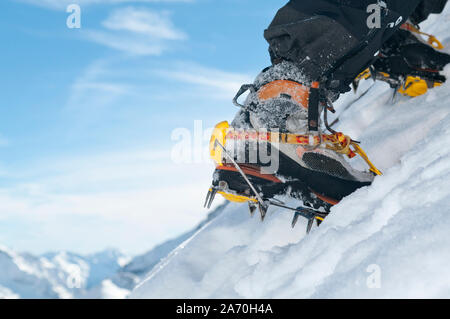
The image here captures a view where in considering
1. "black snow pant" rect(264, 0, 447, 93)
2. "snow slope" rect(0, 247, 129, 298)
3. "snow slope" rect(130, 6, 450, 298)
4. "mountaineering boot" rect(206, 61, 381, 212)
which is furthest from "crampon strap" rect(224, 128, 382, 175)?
"snow slope" rect(0, 247, 129, 298)

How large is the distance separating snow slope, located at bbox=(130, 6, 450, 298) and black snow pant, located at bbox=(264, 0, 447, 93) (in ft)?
1.71

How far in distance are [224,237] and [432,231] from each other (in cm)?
150

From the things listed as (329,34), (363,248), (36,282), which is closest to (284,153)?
(329,34)

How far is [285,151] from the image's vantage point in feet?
6.63

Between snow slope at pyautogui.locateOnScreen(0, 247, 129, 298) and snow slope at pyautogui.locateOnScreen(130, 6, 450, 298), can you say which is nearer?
snow slope at pyautogui.locateOnScreen(130, 6, 450, 298)

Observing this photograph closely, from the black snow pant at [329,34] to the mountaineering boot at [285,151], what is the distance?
72mm

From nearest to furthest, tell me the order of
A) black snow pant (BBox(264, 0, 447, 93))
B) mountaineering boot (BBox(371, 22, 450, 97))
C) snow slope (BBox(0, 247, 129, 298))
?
black snow pant (BBox(264, 0, 447, 93)) → mountaineering boot (BBox(371, 22, 450, 97)) → snow slope (BBox(0, 247, 129, 298))

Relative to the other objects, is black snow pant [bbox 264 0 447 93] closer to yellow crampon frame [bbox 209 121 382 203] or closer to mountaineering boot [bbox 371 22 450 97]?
yellow crampon frame [bbox 209 121 382 203]

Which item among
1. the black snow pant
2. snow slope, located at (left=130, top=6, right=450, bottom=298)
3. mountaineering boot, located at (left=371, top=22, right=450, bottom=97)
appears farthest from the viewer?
mountaineering boot, located at (left=371, top=22, right=450, bottom=97)

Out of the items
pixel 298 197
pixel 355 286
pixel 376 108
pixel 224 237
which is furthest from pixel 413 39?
pixel 355 286

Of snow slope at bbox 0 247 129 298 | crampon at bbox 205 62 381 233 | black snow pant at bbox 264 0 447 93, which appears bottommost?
snow slope at bbox 0 247 129 298

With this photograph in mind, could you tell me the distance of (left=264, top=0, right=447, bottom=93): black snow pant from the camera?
1917 mm

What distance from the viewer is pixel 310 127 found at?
6.60ft
